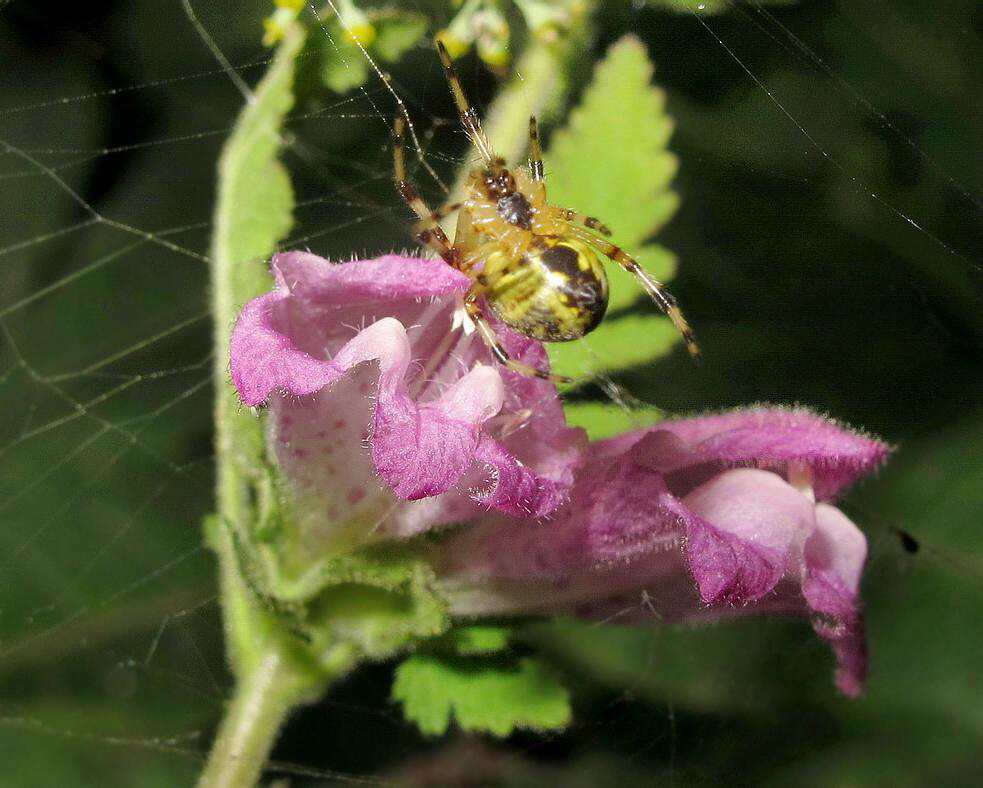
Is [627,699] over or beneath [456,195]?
beneath

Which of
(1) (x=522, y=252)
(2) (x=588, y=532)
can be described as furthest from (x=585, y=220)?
Result: (2) (x=588, y=532)

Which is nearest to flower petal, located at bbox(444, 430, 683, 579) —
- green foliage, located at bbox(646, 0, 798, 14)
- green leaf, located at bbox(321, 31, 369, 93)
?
green leaf, located at bbox(321, 31, 369, 93)

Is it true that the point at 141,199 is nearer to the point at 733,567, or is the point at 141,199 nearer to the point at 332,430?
the point at 332,430

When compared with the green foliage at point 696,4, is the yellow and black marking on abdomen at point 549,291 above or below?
below

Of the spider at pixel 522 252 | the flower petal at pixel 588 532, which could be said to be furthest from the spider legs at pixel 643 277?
the flower petal at pixel 588 532

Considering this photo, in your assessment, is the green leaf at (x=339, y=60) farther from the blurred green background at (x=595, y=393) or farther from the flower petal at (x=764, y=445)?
the flower petal at (x=764, y=445)

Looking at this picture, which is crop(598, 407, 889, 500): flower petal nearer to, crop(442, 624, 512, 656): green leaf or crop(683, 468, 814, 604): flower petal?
crop(683, 468, 814, 604): flower petal

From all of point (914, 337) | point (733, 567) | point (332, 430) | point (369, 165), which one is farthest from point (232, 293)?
point (914, 337)
